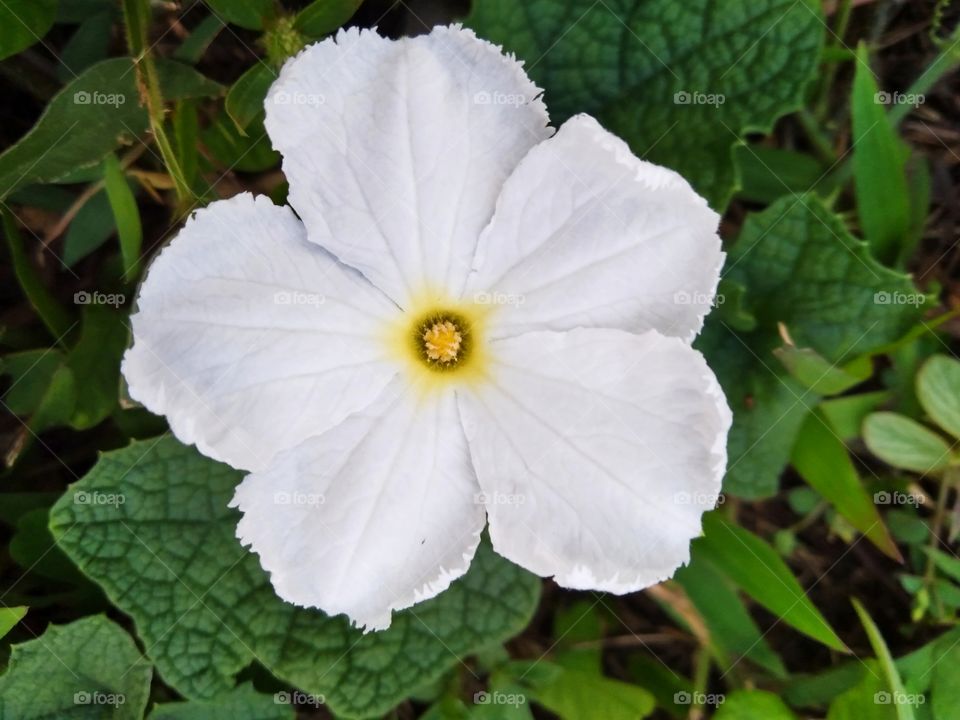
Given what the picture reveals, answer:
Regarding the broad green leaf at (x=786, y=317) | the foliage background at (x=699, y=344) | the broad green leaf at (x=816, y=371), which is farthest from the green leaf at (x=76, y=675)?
the broad green leaf at (x=816, y=371)

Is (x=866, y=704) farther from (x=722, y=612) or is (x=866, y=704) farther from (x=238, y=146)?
(x=238, y=146)

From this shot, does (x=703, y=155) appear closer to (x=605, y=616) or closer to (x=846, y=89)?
(x=846, y=89)

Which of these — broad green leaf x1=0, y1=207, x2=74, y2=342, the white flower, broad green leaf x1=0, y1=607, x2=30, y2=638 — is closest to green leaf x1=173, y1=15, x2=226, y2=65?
broad green leaf x1=0, y1=207, x2=74, y2=342

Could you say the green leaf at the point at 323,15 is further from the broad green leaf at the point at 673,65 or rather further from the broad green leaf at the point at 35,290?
the broad green leaf at the point at 35,290

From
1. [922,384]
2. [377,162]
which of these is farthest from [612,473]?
[922,384]

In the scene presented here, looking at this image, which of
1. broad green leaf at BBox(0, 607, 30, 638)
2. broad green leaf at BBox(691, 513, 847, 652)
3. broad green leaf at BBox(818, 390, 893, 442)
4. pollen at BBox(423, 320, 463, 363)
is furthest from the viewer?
broad green leaf at BBox(818, 390, 893, 442)

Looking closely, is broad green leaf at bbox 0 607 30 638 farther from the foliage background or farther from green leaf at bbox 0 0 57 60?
green leaf at bbox 0 0 57 60

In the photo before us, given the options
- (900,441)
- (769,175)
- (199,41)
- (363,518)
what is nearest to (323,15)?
(199,41)
